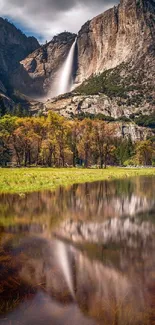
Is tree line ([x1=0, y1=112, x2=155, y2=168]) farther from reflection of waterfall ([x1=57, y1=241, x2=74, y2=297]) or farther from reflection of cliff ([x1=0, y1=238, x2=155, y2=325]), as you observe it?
reflection of cliff ([x1=0, y1=238, x2=155, y2=325])

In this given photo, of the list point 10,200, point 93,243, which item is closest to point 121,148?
point 10,200

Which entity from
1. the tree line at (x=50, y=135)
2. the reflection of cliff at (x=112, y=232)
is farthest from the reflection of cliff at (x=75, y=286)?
the tree line at (x=50, y=135)

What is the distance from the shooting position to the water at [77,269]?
22.1 ft

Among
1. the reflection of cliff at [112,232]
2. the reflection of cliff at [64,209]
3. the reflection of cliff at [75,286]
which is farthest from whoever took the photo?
the reflection of cliff at [64,209]

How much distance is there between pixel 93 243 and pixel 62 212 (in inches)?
264

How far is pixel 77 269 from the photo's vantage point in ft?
30.6

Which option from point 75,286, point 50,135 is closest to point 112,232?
point 75,286

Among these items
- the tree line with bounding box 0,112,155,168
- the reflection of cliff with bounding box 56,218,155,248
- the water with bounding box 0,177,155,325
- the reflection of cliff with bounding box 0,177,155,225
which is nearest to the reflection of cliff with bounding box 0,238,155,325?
the water with bounding box 0,177,155,325

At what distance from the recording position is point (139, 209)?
20547mm

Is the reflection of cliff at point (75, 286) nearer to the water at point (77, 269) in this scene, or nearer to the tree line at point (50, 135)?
the water at point (77, 269)

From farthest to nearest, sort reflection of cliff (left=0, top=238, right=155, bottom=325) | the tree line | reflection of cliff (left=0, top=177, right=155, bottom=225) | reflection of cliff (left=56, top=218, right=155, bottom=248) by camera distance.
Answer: the tree line, reflection of cliff (left=0, top=177, right=155, bottom=225), reflection of cliff (left=56, top=218, right=155, bottom=248), reflection of cliff (left=0, top=238, right=155, bottom=325)

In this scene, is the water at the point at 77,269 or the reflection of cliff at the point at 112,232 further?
the reflection of cliff at the point at 112,232

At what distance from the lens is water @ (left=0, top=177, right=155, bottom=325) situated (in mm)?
6734

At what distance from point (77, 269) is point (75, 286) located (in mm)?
1267
